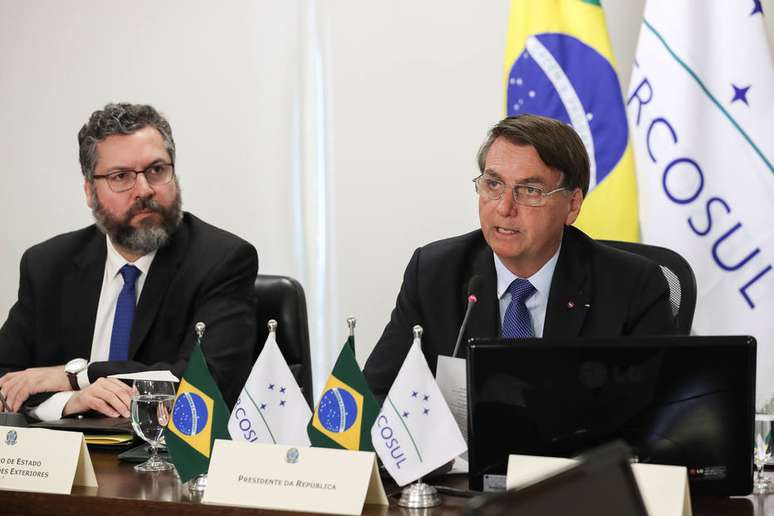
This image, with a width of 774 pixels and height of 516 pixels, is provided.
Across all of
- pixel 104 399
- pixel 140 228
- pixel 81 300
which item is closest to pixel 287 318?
pixel 140 228

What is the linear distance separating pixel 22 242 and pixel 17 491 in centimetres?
286

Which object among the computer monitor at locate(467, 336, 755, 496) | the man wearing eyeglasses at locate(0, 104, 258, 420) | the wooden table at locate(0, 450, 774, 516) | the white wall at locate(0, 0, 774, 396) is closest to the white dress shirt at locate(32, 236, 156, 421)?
the man wearing eyeglasses at locate(0, 104, 258, 420)

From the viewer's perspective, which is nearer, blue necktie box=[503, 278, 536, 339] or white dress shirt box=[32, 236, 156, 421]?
blue necktie box=[503, 278, 536, 339]

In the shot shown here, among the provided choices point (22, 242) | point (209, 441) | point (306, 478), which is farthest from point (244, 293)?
point (22, 242)

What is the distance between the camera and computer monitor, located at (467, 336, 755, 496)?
1.65 m

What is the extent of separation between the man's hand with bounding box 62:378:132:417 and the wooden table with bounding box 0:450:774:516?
48 centimetres

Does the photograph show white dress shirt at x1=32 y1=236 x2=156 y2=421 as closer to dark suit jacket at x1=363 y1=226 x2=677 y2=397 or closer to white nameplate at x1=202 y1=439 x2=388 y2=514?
dark suit jacket at x1=363 y1=226 x2=677 y2=397

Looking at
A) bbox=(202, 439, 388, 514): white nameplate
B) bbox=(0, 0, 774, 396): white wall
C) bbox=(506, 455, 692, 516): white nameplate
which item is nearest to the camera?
bbox=(506, 455, 692, 516): white nameplate

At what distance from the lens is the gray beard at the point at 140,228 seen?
117 inches

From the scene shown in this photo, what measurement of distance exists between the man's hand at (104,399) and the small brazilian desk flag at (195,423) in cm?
51

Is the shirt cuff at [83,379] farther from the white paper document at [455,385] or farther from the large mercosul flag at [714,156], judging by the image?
the large mercosul flag at [714,156]

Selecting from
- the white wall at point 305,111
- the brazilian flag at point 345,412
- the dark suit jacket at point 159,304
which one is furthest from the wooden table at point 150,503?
the white wall at point 305,111

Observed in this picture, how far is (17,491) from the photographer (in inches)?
71.4

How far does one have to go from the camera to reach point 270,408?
191 cm
